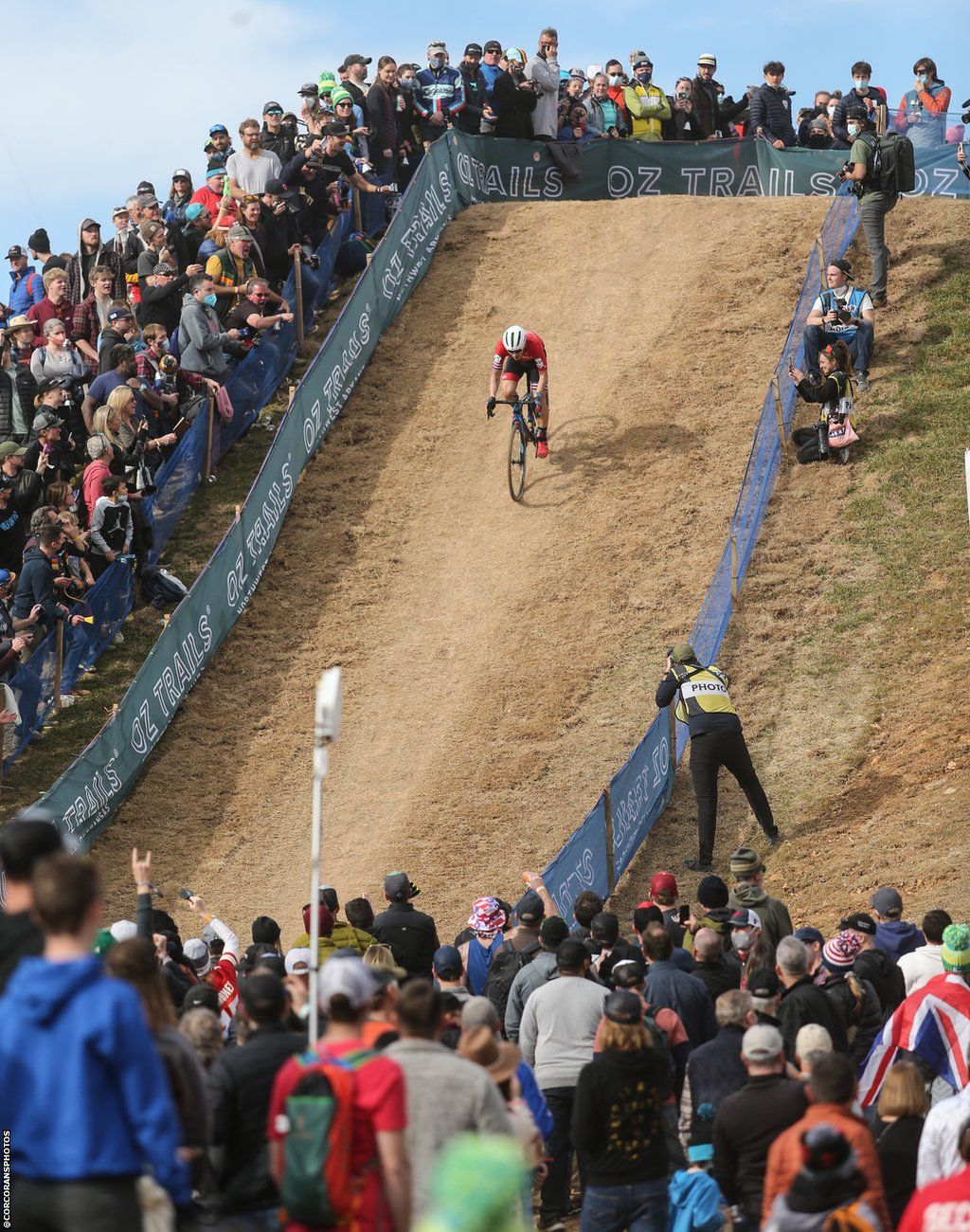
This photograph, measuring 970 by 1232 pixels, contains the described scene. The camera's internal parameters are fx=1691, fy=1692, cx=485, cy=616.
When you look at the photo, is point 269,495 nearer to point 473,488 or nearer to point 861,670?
point 473,488

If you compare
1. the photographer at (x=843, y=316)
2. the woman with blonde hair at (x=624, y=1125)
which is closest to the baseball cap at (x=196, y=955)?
the woman with blonde hair at (x=624, y=1125)

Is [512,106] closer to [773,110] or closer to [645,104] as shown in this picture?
[645,104]

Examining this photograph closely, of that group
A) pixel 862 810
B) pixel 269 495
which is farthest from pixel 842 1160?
pixel 269 495

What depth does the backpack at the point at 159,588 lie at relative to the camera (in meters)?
18.6

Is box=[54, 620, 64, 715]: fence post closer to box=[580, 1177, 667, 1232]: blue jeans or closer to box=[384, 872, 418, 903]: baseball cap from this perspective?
box=[384, 872, 418, 903]: baseball cap

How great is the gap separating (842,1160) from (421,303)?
21.8 meters

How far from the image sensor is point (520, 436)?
21.5 metres

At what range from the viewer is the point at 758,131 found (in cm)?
2898

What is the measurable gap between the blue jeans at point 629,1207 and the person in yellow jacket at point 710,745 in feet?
27.7

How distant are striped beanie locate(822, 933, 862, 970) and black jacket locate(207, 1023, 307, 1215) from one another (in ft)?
15.2

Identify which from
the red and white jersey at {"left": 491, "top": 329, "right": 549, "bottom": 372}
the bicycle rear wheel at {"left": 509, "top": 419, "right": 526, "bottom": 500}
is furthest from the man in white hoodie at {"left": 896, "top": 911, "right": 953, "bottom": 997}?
the bicycle rear wheel at {"left": 509, "top": 419, "right": 526, "bottom": 500}

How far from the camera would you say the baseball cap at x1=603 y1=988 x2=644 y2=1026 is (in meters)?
7.36

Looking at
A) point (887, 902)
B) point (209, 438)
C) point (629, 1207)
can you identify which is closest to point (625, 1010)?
point (629, 1207)

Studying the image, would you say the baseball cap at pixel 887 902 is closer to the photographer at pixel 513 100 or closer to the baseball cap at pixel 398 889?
the baseball cap at pixel 398 889
